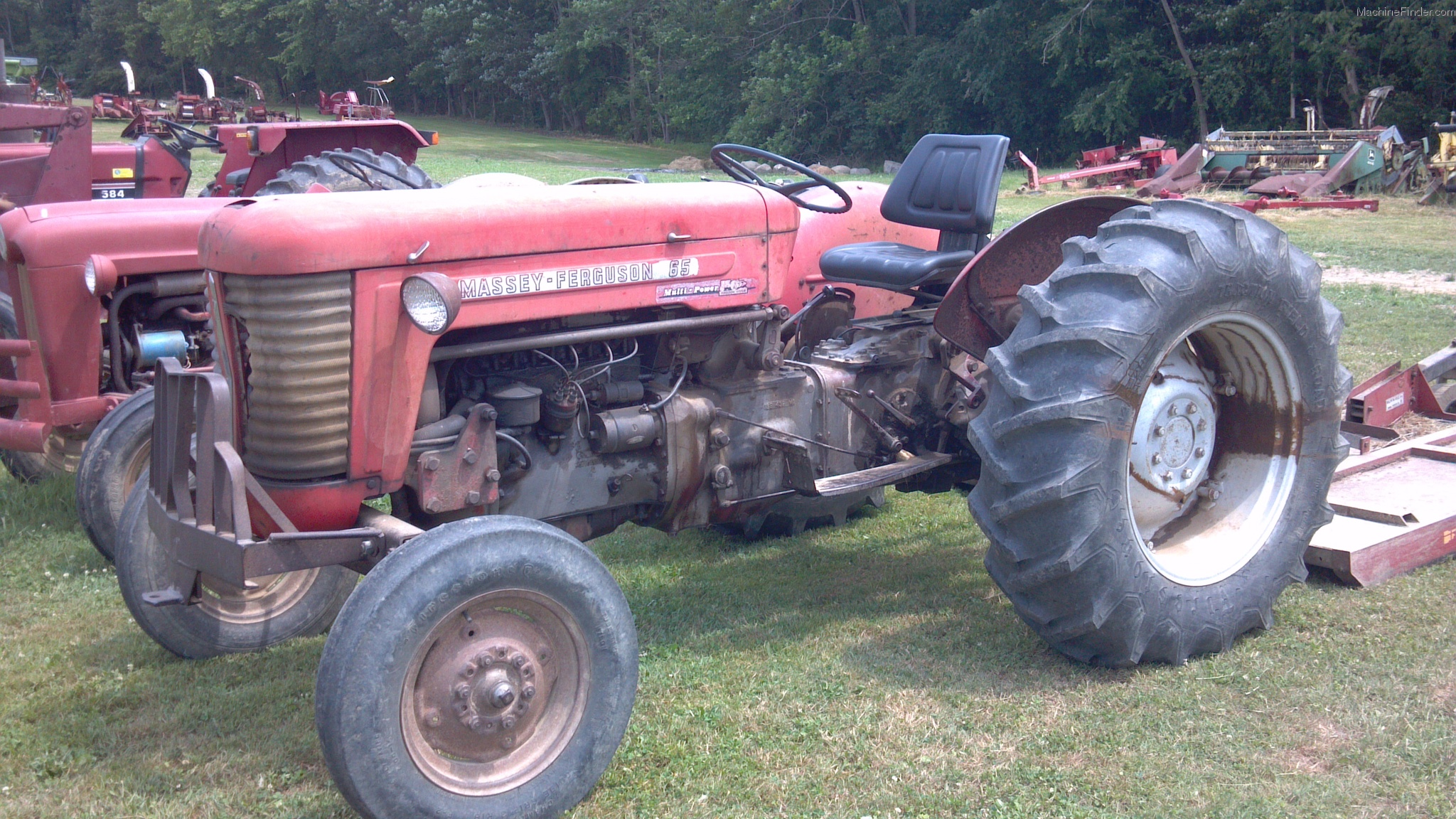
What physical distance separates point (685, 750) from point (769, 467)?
109 cm

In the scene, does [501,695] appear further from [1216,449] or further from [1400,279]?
[1400,279]

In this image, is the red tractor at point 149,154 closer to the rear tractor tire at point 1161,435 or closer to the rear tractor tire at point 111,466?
the rear tractor tire at point 111,466

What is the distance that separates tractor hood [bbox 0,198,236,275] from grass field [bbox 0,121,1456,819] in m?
1.29

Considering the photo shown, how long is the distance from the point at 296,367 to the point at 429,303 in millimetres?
342

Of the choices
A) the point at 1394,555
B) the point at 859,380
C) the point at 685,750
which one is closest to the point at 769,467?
the point at 859,380

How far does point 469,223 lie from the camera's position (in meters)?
2.94

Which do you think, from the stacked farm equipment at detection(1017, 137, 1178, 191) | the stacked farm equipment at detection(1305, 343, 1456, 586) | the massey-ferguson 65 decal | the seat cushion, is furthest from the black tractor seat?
the stacked farm equipment at detection(1017, 137, 1178, 191)

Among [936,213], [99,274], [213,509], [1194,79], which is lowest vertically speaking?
[213,509]

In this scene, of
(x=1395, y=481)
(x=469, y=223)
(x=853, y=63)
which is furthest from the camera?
(x=853, y=63)

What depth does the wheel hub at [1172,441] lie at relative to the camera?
3510mm

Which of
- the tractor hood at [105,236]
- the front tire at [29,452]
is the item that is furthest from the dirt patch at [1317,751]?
the front tire at [29,452]

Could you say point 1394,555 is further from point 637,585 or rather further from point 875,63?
point 875,63

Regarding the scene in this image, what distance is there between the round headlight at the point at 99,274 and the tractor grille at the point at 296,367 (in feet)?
6.99

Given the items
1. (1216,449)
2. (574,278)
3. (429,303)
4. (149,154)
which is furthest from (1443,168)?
(429,303)
